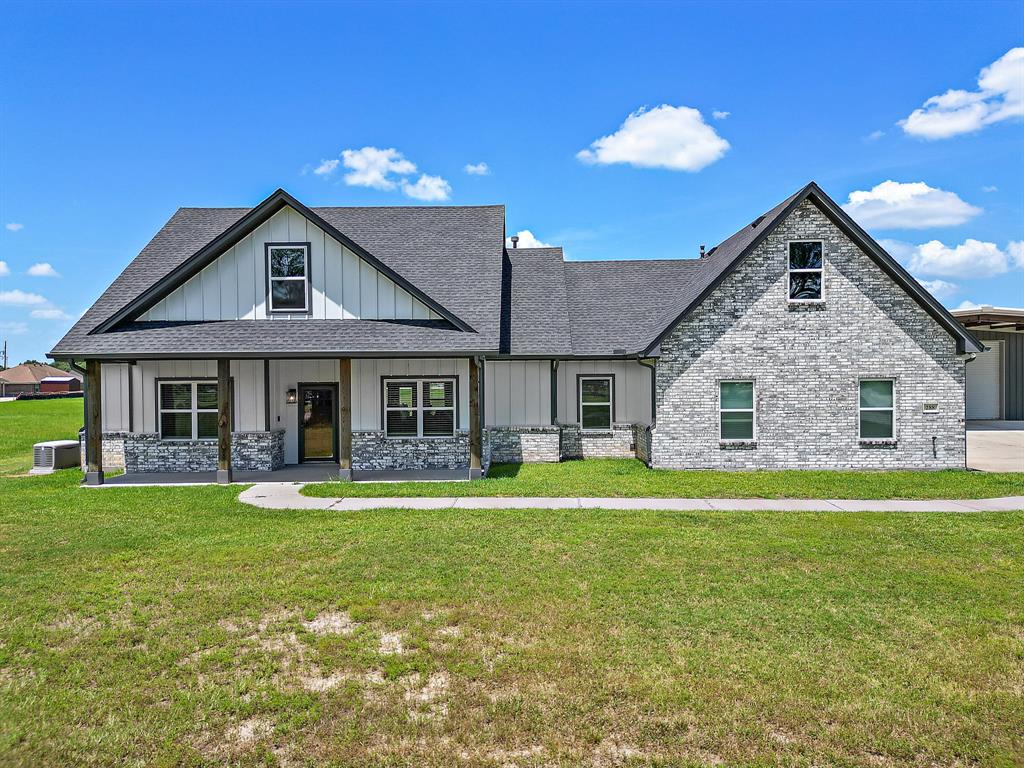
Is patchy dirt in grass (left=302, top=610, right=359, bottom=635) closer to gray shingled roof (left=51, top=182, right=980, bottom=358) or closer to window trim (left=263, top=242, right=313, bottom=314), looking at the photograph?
gray shingled roof (left=51, top=182, right=980, bottom=358)

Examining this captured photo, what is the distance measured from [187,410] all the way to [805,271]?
54.2 feet

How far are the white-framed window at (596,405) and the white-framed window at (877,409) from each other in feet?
21.6

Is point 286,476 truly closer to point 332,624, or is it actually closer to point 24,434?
point 332,624

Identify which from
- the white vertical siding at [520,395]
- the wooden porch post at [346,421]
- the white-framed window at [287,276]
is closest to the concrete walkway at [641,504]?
the wooden porch post at [346,421]

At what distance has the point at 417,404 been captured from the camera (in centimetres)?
1596

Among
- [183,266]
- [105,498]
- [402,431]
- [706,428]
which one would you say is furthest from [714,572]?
[183,266]

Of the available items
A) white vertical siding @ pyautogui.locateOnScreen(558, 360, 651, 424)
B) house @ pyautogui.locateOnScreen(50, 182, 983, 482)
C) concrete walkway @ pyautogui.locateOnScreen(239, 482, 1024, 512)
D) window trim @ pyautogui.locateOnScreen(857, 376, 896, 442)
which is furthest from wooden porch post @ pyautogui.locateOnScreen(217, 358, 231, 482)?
window trim @ pyautogui.locateOnScreen(857, 376, 896, 442)

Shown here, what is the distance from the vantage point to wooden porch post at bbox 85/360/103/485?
46.9 feet

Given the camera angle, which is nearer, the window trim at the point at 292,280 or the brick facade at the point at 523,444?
the window trim at the point at 292,280

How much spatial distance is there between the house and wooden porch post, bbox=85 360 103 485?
0.04m

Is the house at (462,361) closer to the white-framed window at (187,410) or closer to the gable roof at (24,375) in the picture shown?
the white-framed window at (187,410)

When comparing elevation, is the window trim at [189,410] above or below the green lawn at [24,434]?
above

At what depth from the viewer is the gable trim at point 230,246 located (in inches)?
572

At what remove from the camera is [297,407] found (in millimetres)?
16766
